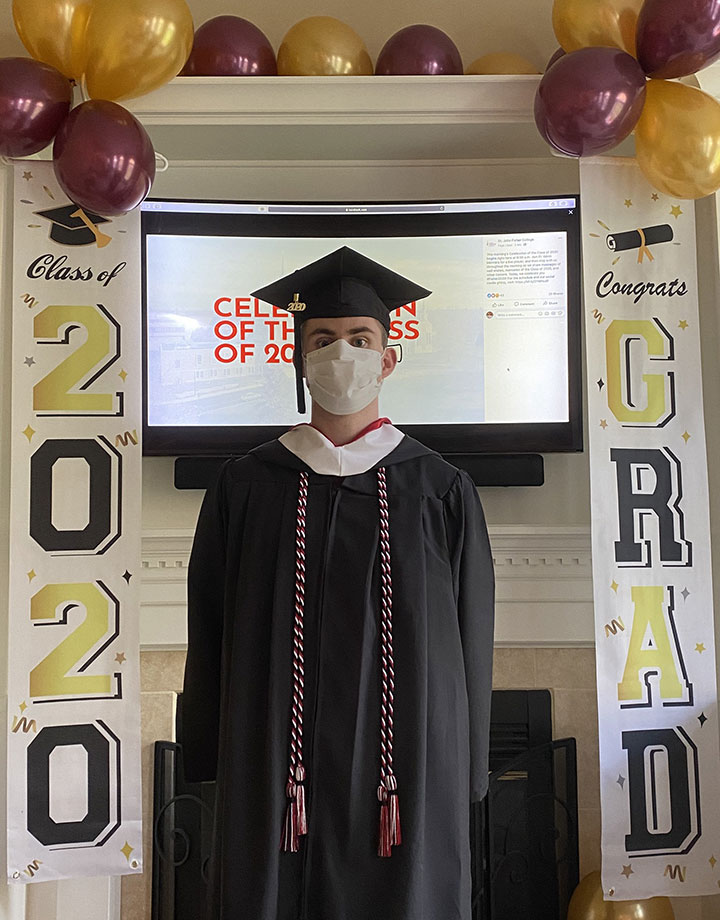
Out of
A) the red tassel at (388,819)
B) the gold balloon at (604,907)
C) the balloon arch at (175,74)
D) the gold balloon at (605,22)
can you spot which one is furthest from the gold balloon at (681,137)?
the gold balloon at (604,907)

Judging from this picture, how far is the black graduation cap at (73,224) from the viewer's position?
2.18 m

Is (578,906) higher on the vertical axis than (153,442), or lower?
lower

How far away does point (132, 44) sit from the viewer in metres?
1.97

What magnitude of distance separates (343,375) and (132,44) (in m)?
0.85

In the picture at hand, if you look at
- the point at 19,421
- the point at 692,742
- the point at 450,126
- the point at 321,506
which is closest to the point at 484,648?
the point at 321,506

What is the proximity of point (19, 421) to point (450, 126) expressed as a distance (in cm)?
131

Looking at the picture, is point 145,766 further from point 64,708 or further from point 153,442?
point 153,442

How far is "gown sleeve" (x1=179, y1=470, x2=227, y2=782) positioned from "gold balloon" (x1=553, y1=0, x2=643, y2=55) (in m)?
1.25

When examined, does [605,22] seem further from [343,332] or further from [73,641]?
[73,641]

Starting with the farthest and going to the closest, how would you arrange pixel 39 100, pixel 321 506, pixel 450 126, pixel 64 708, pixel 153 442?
pixel 153 442, pixel 450 126, pixel 64 708, pixel 39 100, pixel 321 506

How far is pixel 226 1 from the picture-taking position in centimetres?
270

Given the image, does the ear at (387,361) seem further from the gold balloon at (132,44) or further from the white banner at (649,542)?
the gold balloon at (132,44)

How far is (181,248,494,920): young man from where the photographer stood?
5.64ft

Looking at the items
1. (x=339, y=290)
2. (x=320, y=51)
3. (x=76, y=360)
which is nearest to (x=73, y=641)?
(x=76, y=360)
